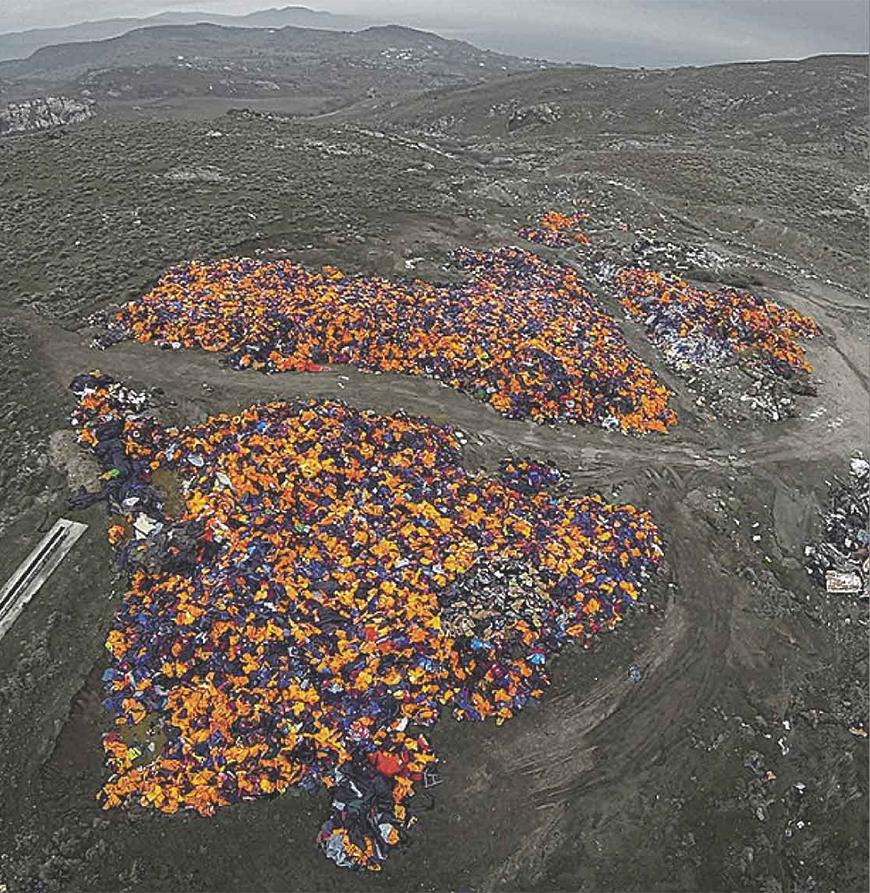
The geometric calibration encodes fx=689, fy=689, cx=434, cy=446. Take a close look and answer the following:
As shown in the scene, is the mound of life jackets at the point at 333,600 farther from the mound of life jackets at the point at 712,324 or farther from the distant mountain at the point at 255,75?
the distant mountain at the point at 255,75

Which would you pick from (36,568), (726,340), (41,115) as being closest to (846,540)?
(726,340)

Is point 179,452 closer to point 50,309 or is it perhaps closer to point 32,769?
point 32,769

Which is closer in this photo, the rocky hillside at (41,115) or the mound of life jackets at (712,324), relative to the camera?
the mound of life jackets at (712,324)

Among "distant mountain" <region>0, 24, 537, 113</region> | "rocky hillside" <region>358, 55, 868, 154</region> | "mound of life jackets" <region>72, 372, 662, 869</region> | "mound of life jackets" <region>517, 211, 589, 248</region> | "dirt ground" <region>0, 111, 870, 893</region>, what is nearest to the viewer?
"dirt ground" <region>0, 111, 870, 893</region>

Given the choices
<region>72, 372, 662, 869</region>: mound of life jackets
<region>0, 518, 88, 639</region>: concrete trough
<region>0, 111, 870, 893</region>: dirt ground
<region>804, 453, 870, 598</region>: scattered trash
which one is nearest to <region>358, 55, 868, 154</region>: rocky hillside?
<region>804, 453, 870, 598</region>: scattered trash

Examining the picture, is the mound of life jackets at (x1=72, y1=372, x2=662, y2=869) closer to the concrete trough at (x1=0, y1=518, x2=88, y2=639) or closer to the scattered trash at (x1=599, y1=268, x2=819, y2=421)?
the concrete trough at (x1=0, y1=518, x2=88, y2=639)

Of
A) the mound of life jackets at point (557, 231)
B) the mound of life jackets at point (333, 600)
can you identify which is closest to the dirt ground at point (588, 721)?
the mound of life jackets at point (333, 600)

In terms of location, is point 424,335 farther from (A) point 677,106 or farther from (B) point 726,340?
(A) point 677,106

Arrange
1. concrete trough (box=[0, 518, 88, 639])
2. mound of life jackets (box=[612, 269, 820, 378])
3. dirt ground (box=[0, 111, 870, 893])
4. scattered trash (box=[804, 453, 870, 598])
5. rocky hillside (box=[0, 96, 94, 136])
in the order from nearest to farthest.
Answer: dirt ground (box=[0, 111, 870, 893]), concrete trough (box=[0, 518, 88, 639]), scattered trash (box=[804, 453, 870, 598]), mound of life jackets (box=[612, 269, 820, 378]), rocky hillside (box=[0, 96, 94, 136])
